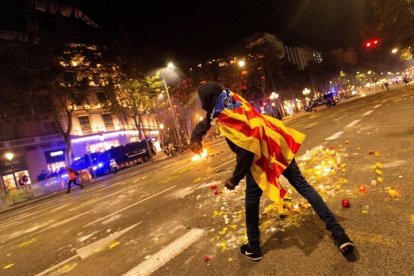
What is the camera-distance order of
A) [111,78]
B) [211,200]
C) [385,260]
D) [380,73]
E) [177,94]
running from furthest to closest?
[380,73], [177,94], [111,78], [211,200], [385,260]

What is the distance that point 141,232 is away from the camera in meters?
5.64

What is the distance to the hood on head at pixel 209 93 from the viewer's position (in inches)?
144

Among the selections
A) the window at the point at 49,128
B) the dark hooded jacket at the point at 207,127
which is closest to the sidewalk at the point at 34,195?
the dark hooded jacket at the point at 207,127

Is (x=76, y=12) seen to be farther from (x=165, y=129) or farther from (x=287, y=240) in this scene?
(x=287, y=240)

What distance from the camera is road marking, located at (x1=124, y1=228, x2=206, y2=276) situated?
4.00 metres

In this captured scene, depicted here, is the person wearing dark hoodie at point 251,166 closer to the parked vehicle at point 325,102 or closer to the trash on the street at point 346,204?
the trash on the street at point 346,204

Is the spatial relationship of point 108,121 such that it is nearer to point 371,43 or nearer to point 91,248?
point 371,43

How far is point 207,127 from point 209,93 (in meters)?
0.42

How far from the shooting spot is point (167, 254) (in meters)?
4.31

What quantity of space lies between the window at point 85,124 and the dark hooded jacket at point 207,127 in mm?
45956

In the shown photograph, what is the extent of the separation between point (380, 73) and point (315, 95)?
86008 mm

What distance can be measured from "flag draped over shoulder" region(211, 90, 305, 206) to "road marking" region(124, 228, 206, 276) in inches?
66.0

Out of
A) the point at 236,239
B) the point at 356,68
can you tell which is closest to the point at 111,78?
the point at 236,239

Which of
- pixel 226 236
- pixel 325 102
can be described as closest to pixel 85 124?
pixel 325 102
